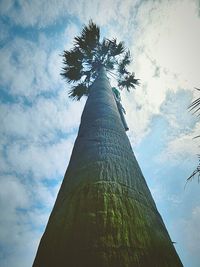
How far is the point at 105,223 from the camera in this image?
109 centimetres

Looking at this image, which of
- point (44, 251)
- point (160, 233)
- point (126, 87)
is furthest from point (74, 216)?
point (126, 87)

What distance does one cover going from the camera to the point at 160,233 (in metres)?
1.18

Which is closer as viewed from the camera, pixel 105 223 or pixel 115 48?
pixel 105 223

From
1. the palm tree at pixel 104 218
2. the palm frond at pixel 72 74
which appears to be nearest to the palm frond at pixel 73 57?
the palm frond at pixel 72 74

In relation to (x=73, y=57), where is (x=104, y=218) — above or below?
below

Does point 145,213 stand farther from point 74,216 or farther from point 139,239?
point 74,216

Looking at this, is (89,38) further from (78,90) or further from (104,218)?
(104,218)

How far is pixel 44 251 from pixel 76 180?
549 mm

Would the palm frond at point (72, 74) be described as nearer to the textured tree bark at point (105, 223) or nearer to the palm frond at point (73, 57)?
the palm frond at point (73, 57)

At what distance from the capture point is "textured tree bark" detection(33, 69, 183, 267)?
3.12ft

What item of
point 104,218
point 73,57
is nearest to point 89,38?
point 73,57

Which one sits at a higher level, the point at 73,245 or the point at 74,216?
the point at 74,216

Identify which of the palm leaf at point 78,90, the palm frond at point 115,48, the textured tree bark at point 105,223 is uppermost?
the palm frond at point 115,48

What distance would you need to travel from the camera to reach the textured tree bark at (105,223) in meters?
Answer: 0.95
